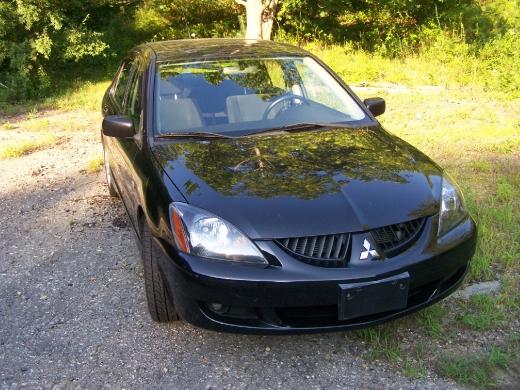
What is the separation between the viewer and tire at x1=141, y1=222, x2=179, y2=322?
2.96 m

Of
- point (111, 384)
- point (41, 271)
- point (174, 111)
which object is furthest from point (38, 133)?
point (111, 384)

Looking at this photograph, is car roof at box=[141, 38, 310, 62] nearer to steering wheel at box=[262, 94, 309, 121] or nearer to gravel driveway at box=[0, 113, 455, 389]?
steering wheel at box=[262, 94, 309, 121]

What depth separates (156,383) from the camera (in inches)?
106

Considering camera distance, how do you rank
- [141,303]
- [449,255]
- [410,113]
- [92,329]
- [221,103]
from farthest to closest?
[410,113] < [221,103] < [141,303] < [92,329] < [449,255]

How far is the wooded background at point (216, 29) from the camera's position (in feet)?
33.8

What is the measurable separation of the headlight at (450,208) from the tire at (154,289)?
4.88 feet

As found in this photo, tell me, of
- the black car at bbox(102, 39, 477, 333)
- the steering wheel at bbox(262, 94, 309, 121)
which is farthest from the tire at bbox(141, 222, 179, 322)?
the steering wheel at bbox(262, 94, 309, 121)

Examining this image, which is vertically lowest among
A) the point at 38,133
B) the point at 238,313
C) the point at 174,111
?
the point at 38,133

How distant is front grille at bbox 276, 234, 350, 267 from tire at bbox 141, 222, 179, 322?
0.83m

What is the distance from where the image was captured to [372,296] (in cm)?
247

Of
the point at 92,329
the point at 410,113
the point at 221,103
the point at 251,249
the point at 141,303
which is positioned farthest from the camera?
the point at 410,113

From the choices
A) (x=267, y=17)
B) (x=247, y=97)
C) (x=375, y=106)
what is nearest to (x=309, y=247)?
(x=247, y=97)

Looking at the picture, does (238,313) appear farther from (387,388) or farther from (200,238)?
(387,388)

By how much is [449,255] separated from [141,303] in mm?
1887
